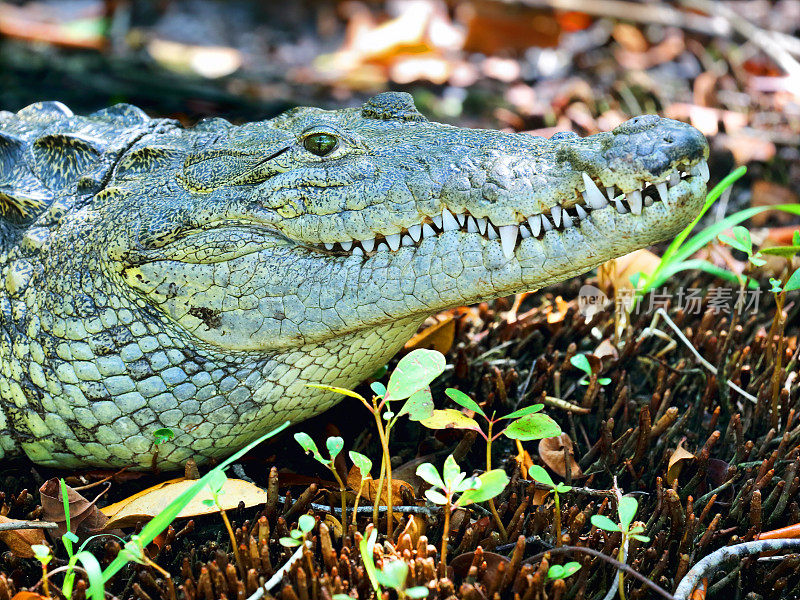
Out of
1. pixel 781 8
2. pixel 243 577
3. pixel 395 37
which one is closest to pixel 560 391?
pixel 243 577

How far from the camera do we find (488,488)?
2.02 metres

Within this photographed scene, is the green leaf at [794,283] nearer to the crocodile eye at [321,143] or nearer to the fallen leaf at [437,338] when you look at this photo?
the fallen leaf at [437,338]

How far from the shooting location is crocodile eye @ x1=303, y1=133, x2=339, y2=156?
99.7 inches

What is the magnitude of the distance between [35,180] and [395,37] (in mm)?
4262

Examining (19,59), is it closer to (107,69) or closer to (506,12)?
(107,69)

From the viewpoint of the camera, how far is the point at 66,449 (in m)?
2.61

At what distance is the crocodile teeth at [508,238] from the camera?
226 cm

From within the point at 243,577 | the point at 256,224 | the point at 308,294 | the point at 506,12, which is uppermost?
the point at 506,12

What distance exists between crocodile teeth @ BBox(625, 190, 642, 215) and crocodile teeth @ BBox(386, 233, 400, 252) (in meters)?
0.67

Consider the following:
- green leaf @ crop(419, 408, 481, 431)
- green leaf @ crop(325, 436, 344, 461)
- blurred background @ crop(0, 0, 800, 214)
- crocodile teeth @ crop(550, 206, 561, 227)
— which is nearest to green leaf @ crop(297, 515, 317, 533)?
green leaf @ crop(325, 436, 344, 461)

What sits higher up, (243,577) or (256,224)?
(256,224)

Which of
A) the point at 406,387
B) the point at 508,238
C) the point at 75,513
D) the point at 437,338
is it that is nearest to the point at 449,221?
the point at 508,238

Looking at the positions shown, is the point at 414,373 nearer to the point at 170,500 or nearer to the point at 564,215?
the point at 564,215

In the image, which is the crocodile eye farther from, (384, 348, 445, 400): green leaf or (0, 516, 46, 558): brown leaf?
(0, 516, 46, 558): brown leaf
